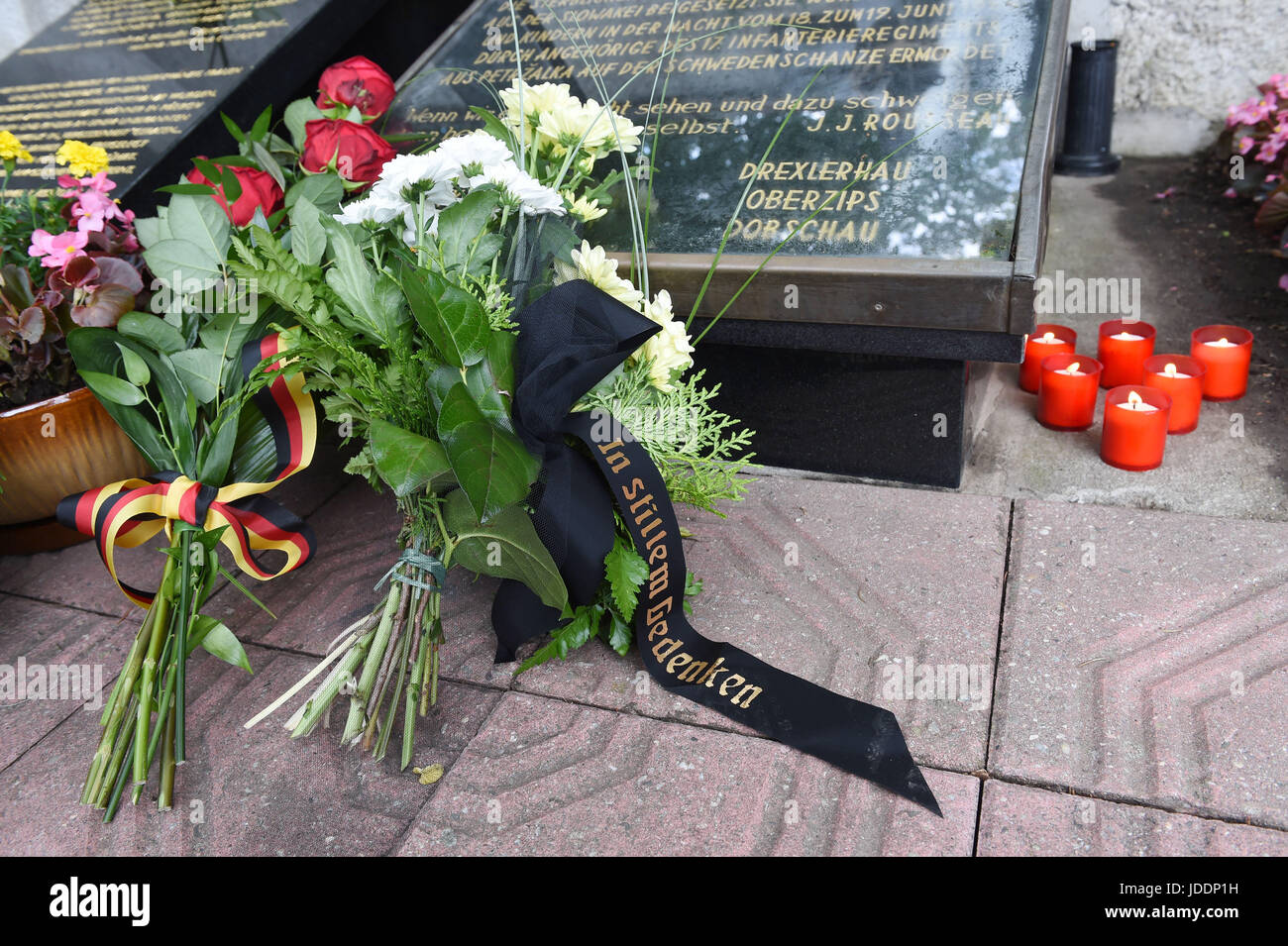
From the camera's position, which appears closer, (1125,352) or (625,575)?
(625,575)

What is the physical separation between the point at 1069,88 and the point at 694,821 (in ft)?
13.8

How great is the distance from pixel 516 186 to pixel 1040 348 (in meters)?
1.80

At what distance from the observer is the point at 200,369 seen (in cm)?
203

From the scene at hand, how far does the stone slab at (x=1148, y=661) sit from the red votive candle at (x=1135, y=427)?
261 millimetres

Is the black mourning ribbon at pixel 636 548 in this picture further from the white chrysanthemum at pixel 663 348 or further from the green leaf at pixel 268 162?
the green leaf at pixel 268 162

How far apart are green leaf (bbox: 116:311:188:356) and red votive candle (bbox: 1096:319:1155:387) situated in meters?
2.52

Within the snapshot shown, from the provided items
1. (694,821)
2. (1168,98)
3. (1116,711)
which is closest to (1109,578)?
(1116,711)

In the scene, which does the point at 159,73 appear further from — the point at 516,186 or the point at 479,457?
the point at 479,457

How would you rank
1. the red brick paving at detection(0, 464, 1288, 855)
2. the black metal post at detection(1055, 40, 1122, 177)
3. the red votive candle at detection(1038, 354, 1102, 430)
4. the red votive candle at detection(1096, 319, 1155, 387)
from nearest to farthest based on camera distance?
the red brick paving at detection(0, 464, 1288, 855)
the red votive candle at detection(1038, 354, 1102, 430)
the red votive candle at detection(1096, 319, 1155, 387)
the black metal post at detection(1055, 40, 1122, 177)

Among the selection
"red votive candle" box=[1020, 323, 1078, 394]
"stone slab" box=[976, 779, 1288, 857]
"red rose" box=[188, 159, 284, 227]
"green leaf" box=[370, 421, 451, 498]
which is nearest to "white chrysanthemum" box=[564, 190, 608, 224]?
"green leaf" box=[370, 421, 451, 498]

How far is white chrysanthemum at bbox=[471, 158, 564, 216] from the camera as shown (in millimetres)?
1771

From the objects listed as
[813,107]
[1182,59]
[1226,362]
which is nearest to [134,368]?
[813,107]

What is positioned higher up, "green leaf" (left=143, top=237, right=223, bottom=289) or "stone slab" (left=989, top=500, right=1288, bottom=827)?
"green leaf" (left=143, top=237, right=223, bottom=289)

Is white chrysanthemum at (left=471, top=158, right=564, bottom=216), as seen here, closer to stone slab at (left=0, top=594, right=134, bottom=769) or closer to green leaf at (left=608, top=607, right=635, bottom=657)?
green leaf at (left=608, top=607, right=635, bottom=657)
